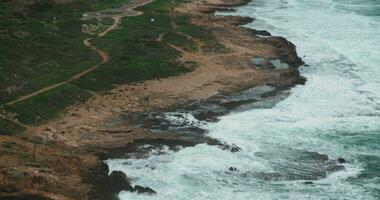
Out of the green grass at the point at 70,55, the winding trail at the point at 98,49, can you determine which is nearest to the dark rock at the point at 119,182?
the green grass at the point at 70,55

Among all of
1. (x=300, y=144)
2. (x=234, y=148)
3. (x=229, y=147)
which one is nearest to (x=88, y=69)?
(x=229, y=147)

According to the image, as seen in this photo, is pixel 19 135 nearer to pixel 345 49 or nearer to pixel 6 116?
pixel 6 116

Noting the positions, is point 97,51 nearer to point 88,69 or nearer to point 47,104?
point 88,69

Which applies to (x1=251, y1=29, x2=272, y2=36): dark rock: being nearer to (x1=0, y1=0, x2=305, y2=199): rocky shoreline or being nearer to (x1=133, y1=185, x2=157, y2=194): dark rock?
(x1=0, y1=0, x2=305, y2=199): rocky shoreline

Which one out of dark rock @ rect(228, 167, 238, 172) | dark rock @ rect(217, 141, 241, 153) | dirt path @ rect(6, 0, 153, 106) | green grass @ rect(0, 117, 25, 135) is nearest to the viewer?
dark rock @ rect(228, 167, 238, 172)

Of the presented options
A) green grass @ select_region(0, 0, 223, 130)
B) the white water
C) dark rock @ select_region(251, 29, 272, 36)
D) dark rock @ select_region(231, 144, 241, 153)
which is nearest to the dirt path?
green grass @ select_region(0, 0, 223, 130)

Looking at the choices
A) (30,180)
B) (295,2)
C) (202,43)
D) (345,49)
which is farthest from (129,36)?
(295,2)
